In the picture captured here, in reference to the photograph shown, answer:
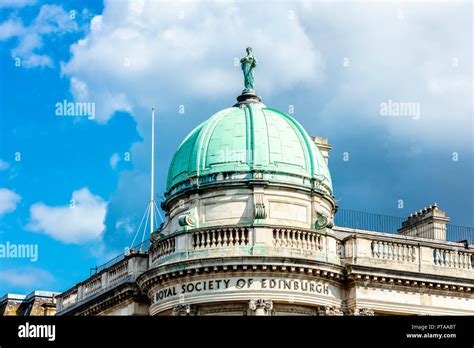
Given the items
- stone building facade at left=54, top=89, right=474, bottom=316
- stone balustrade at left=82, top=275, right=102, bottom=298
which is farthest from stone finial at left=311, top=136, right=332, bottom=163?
stone balustrade at left=82, top=275, right=102, bottom=298

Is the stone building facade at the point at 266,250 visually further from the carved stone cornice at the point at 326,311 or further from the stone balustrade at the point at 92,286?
the stone balustrade at the point at 92,286

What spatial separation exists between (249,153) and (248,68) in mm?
6211

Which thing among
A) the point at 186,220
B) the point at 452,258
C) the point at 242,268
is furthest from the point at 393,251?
the point at 186,220

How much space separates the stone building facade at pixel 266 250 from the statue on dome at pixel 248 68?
1304 mm

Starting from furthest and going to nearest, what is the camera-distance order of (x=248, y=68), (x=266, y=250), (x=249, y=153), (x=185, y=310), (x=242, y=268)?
(x=248, y=68) → (x=249, y=153) → (x=185, y=310) → (x=266, y=250) → (x=242, y=268)

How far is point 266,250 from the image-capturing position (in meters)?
57.1

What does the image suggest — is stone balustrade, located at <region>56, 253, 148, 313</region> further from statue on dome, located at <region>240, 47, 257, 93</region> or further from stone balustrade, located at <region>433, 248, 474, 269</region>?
stone balustrade, located at <region>433, 248, 474, 269</region>

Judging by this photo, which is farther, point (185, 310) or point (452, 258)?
point (452, 258)

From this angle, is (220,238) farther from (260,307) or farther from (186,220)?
(260,307)

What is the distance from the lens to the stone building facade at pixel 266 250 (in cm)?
5691

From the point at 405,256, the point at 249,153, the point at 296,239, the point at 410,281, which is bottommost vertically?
the point at 410,281

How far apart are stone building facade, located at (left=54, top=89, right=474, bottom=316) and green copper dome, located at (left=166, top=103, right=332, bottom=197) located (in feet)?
0.19
